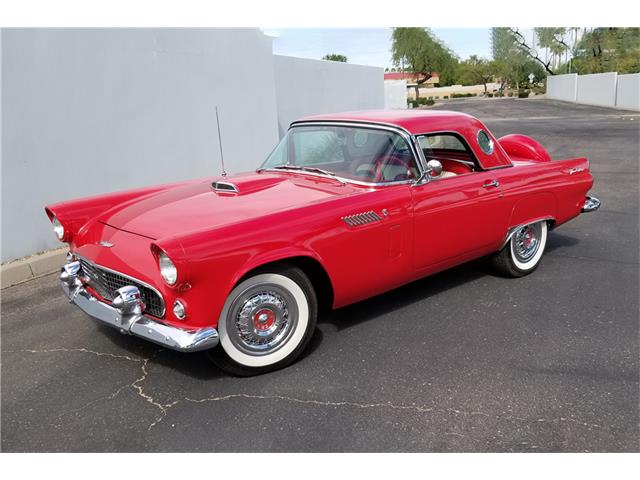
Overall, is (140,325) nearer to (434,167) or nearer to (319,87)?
(434,167)

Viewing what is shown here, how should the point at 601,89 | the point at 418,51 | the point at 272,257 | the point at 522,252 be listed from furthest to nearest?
the point at 418,51, the point at 601,89, the point at 522,252, the point at 272,257

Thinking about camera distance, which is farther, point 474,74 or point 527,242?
point 474,74

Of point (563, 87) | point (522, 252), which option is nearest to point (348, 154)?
point (522, 252)

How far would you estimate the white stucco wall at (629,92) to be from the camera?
27.1 meters

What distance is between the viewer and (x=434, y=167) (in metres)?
3.70

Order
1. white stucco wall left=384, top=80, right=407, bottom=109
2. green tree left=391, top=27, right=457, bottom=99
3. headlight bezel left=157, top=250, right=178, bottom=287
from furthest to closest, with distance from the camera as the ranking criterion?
green tree left=391, top=27, right=457, bottom=99
white stucco wall left=384, top=80, right=407, bottom=109
headlight bezel left=157, top=250, right=178, bottom=287

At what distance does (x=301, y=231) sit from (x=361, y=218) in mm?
469

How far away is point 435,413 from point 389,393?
29 centimetres

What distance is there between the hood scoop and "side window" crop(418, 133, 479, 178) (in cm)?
146

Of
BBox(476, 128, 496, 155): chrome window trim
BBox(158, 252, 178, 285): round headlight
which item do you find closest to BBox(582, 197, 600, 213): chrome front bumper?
BBox(476, 128, 496, 155): chrome window trim

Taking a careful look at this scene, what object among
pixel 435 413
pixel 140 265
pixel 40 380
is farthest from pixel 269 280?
pixel 40 380

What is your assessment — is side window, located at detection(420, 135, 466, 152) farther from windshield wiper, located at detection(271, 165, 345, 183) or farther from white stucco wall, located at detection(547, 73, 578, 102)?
white stucco wall, located at detection(547, 73, 578, 102)

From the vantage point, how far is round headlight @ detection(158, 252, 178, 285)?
8.95ft

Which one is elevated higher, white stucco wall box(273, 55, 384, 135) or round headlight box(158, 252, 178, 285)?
white stucco wall box(273, 55, 384, 135)
